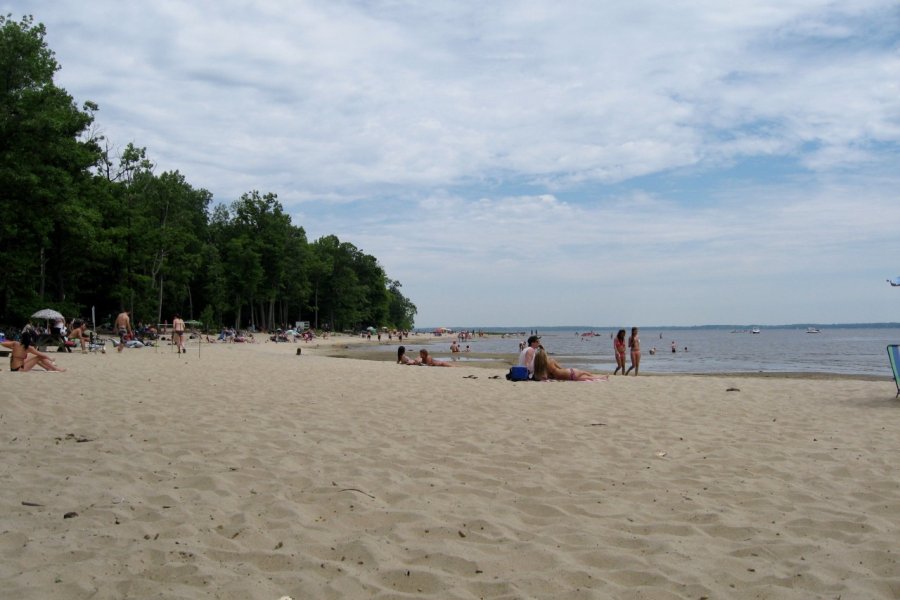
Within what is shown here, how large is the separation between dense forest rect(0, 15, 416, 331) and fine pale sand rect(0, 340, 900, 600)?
22.8 meters

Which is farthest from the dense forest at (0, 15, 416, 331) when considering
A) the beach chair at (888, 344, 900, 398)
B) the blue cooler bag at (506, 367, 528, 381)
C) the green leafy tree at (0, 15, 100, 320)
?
the beach chair at (888, 344, 900, 398)

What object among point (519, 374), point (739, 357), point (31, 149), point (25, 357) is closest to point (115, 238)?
point (31, 149)

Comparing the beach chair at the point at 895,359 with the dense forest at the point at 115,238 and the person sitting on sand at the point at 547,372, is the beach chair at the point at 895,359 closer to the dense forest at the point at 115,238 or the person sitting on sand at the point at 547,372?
the person sitting on sand at the point at 547,372

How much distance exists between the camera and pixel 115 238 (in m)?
40.8

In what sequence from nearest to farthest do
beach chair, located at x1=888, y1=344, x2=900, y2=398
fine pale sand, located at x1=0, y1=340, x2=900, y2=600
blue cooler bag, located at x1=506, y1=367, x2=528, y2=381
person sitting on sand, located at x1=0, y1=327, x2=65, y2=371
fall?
fine pale sand, located at x1=0, y1=340, x2=900, y2=600 < beach chair, located at x1=888, y1=344, x2=900, y2=398 < person sitting on sand, located at x1=0, y1=327, x2=65, y2=371 < blue cooler bag, located at x1=506, y1=367, x2=528, y2=381

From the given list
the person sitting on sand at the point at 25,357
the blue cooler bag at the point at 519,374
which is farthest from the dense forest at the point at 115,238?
the blue cooler bag at the point at 519,374

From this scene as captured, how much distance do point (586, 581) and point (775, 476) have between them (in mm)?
2856

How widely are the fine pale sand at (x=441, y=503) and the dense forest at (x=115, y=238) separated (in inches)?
896

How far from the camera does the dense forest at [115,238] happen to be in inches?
1054

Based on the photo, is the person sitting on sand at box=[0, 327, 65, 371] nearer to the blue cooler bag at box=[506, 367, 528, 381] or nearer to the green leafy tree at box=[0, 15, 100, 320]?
the blue cooler bag at box=[506, 367, 528, 381]

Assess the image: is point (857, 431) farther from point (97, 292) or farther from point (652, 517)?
point (97, 292)

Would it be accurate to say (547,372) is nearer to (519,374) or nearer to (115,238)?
(519,374)

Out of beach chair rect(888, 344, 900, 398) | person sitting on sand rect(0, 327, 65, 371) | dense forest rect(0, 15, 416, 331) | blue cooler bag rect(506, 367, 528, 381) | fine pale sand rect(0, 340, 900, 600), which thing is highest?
dense forest rect(0, 15, 416, 331)

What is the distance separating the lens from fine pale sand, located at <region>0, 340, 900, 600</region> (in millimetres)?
3330
